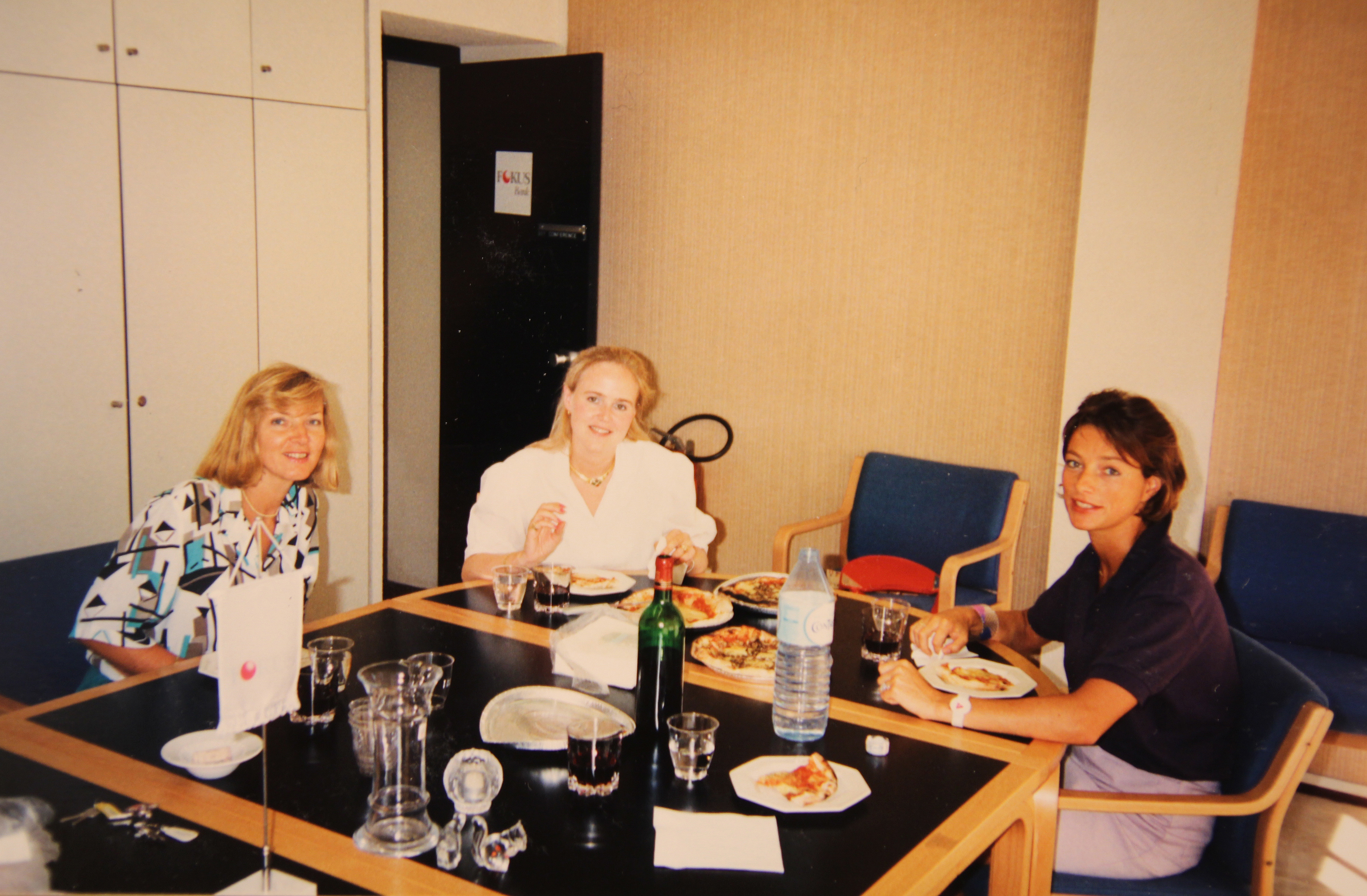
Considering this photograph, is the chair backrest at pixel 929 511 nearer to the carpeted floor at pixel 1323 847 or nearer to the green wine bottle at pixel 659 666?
the carpeted floor at pixel 1323 847

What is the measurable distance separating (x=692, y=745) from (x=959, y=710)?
0.47 m

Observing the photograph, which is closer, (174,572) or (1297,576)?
(174,572)

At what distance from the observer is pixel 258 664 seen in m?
1.04

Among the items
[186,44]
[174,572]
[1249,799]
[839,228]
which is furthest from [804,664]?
[186,44]

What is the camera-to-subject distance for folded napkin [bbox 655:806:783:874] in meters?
1.11

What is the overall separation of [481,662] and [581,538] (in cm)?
78

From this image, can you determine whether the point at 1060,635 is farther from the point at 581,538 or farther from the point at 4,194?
the point at 4,194

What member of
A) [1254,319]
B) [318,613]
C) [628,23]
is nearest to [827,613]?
[1254,319]

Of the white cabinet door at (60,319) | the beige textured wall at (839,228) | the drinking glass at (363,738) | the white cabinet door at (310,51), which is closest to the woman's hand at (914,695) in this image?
the drinking glass at (363,738)

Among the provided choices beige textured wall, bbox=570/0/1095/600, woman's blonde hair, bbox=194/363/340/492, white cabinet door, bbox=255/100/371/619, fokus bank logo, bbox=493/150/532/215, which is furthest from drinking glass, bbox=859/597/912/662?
fokus bank logo, bbox=493/150/532/215

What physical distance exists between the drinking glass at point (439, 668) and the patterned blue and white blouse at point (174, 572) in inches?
16.5

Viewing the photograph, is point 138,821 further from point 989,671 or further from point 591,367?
point 591,367

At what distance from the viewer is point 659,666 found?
1420 mm

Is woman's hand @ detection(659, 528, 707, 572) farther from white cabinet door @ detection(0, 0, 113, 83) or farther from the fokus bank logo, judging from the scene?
white cabinet door @ detection(0, 0, 113, 83)
